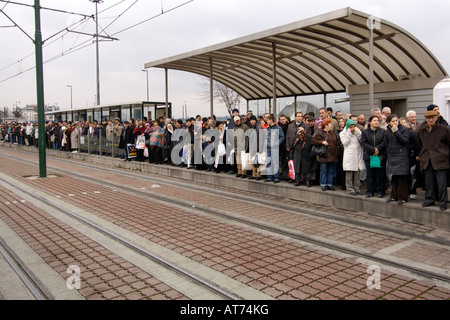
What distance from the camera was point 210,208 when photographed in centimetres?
857

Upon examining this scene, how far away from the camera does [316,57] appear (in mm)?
14531

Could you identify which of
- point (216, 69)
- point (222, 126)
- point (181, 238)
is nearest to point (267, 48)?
point (222, 126)

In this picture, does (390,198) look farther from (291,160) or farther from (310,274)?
(310,274)

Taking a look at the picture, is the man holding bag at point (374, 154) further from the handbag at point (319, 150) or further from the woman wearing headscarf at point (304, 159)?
the woman wearing headscarf at point (304, 159)

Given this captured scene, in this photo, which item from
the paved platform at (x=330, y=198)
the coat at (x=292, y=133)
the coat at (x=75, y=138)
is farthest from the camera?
the coat at (x=75, y=138)

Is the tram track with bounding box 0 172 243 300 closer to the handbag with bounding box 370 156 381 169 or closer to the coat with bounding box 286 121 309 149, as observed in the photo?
the handbag with bounding box 370 156 381 169

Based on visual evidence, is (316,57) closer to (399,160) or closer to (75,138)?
(399,160)

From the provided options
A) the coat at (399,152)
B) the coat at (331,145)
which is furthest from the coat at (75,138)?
the coat at (399,152)

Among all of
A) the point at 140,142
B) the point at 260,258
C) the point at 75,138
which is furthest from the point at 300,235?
the point at 75,138

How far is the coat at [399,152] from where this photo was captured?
289 inches

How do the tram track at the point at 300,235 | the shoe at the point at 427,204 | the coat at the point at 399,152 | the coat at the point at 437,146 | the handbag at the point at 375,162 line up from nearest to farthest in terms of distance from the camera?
the tram track at the point at 300,235 → the coat at the point at 437,146 → the shoe at the point at 427,204 → the coat at the point at 399,152 → the handbag at the point at 375,162

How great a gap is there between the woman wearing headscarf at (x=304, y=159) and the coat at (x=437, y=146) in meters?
2.71

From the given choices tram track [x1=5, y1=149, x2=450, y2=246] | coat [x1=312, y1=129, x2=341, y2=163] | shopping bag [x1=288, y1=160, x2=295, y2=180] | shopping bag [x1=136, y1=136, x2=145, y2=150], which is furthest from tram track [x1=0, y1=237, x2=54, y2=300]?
shopping bag [x1=136, y1=136, x2=145, y2=150]
